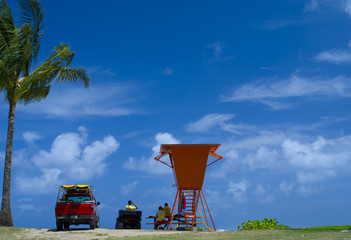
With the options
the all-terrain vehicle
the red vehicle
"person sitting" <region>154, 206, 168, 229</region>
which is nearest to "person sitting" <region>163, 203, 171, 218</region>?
"person sitting" <region>154, 206, 168, 229</region>

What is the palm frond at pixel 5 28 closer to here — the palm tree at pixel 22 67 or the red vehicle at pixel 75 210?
the palm tree at pixel 22 67

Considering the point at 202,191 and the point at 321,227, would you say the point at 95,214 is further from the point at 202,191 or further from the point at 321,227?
the point at 321,227

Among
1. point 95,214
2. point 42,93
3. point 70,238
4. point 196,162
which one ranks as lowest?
point 70,238

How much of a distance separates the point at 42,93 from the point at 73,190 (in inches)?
294

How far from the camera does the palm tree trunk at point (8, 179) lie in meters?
23.7

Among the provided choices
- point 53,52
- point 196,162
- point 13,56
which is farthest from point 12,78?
point 196,162

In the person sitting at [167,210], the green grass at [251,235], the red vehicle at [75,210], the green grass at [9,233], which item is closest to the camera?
the green grass at [251,235]

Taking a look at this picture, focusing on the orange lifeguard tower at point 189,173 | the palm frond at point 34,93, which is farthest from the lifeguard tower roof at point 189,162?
the palm frond at point 34,93

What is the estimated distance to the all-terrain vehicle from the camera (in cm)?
2512

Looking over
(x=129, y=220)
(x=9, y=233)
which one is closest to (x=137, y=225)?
(x=129, y=220)

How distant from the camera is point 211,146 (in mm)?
25078

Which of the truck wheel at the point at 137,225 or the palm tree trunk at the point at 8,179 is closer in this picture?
the palm tree trunk at the point at 8,179

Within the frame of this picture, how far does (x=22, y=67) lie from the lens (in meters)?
25.6

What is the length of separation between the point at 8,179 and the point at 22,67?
6736mm
